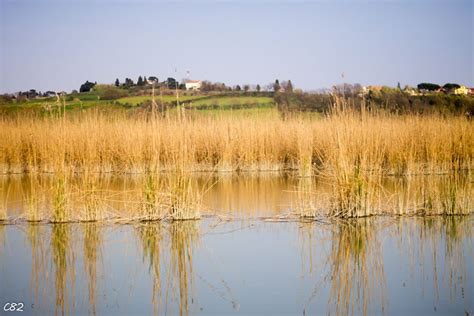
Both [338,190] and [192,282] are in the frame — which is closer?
[192,282]

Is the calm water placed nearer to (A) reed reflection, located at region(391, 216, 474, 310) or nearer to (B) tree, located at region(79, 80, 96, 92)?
(A) reed reflection, located at region(391, 216, 474, 310)

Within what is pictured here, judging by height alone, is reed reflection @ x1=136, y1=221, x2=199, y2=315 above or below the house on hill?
below

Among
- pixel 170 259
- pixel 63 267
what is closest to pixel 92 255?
pixel 63 267

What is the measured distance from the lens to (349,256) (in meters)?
6.93

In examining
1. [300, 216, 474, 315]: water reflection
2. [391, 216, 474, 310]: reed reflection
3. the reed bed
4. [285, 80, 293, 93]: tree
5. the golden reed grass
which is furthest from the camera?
[285, 80, 293, 93]: tree

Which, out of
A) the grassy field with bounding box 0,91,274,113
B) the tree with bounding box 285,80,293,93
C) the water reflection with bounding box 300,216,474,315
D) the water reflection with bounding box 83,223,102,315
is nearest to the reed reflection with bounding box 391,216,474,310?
the water reflection with bounding box 300,216,474,315

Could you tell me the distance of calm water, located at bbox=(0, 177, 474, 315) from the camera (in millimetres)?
5434

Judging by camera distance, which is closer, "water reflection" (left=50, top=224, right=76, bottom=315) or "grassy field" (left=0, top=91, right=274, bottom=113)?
"water reflection" (left=50, top=224, right=76, bottom=315)

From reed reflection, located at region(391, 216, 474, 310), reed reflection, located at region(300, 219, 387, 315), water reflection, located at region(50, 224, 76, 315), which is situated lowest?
reed reflection, located at region(391, 216, 474, 310)

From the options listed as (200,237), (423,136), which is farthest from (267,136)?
(200,237)

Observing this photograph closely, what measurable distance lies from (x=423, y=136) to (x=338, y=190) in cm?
702

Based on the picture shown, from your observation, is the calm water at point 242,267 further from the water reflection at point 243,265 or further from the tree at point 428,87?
the tree at point 428,87

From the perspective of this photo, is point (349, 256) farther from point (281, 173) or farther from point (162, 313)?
point (281, 173)

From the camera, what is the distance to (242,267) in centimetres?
664
